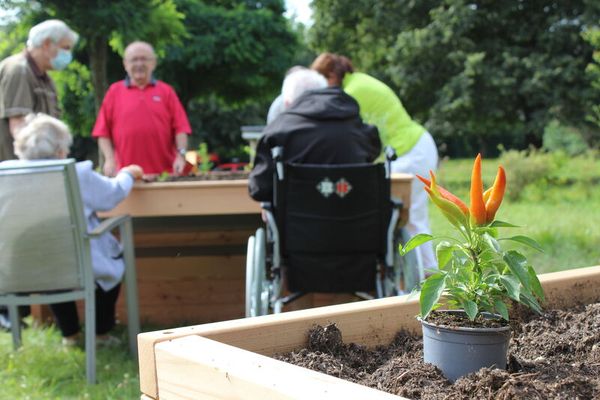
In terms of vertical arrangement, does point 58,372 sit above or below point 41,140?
below

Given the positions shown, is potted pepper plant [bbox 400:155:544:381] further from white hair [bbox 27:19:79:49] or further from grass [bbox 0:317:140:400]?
white hair [bbox 27:19:79:49]

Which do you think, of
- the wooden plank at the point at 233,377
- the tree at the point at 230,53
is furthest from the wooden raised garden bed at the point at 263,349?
the tree at the point at 230,53

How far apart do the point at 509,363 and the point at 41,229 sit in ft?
8.20

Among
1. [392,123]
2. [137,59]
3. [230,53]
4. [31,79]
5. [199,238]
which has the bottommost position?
[199,238]

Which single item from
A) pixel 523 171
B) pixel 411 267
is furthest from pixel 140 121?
pixel 523 171

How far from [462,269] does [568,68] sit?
2061 centimetres

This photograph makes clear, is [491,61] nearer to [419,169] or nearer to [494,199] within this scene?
[419,169]

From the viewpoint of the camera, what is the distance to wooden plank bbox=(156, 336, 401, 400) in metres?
0.98

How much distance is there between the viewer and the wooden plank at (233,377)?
98cm

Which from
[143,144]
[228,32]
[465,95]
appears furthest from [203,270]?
[228,32]

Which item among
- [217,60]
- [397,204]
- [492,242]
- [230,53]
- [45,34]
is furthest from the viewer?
[217,60]

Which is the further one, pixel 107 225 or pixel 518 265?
pixel 107 225

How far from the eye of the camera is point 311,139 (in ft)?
11.0

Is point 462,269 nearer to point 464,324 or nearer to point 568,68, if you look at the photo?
point 464,324
